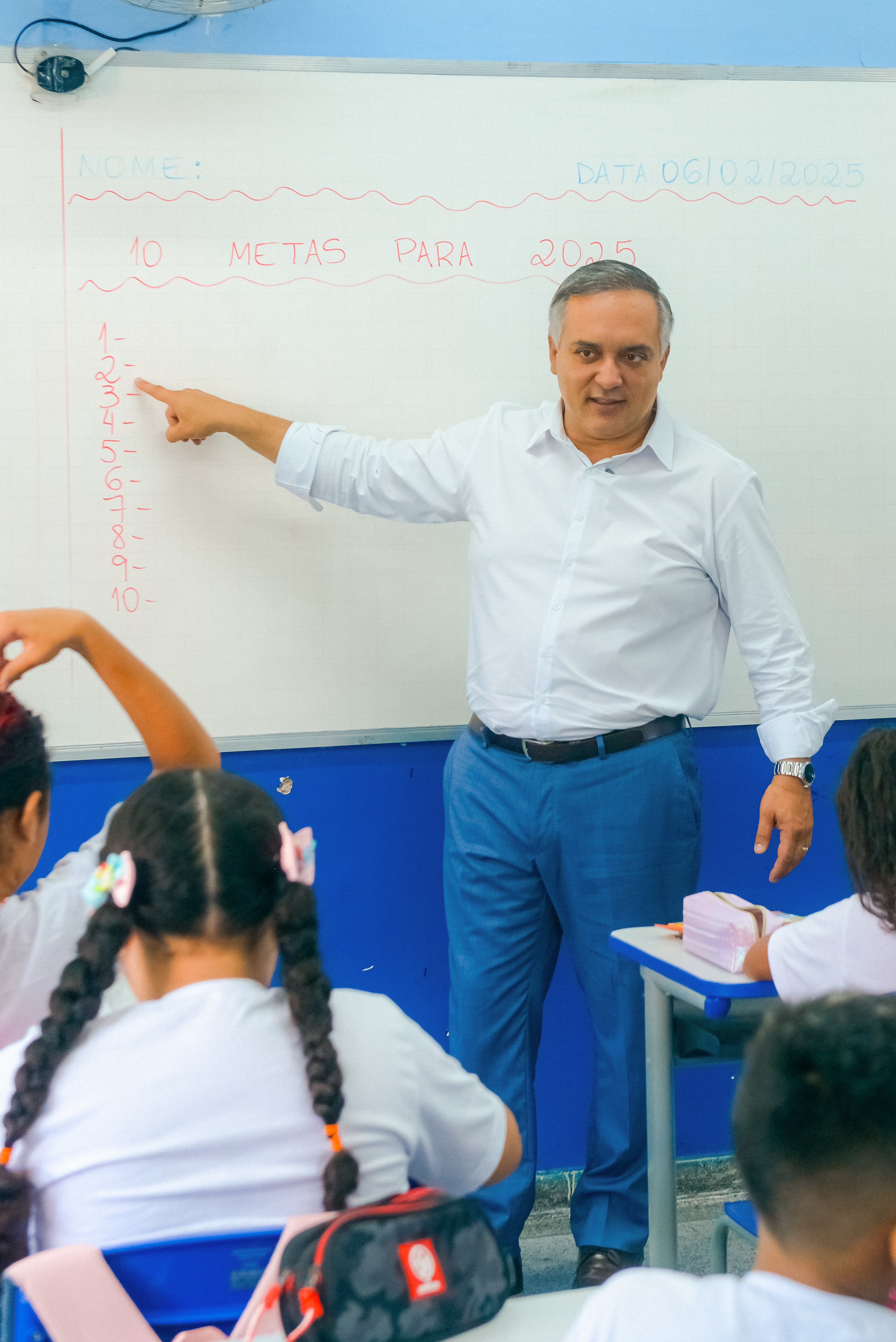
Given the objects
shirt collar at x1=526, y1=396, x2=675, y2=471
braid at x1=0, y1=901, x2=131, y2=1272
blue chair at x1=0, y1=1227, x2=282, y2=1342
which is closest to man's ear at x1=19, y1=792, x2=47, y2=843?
braid at x1=0, y1=901, x2=131, y2=1272

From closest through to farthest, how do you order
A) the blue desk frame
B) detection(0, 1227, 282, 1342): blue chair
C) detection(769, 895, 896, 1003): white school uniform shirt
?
detection(0, 1227, 282, 1342): blue chair < detection(769, 895, 896, 1003): white school uniform shirt < the blue desk frame

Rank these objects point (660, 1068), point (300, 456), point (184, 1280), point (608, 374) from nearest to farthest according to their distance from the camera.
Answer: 1. point (184, 1280)
2. point (660, 1068)
3. point (608, 374)
4. point (300, 456)

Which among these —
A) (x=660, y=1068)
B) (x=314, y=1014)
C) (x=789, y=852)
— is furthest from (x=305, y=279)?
(x=314, y=1014)

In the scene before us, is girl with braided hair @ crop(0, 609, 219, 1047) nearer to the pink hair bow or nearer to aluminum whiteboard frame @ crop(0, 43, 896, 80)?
the pink hair bow

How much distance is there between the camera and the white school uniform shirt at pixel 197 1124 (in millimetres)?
992

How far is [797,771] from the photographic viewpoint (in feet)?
7.34

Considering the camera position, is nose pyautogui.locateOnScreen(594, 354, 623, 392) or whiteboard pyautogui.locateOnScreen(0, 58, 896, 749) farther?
whiteboard pyautogui.locateOnScreen(0, 58, 896, 749)

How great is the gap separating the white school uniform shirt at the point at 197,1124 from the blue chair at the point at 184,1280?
0.07ft

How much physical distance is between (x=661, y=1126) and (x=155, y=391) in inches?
62.0

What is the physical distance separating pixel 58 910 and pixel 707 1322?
89 cm

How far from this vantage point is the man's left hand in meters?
2.21

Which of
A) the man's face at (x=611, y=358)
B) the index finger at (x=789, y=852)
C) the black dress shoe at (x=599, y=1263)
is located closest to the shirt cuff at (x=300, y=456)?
the man's face at (x=611, y=358)

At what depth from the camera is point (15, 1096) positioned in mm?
1009

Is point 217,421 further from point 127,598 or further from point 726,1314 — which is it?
point 726,1314
